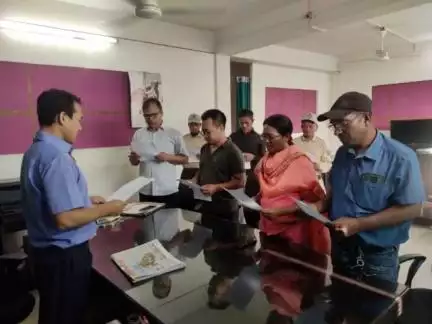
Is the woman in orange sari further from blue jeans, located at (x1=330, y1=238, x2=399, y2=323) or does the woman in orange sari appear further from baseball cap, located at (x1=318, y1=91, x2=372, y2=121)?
baseball cap, located at (x1=318, y1=91, x2=372, y2=121)

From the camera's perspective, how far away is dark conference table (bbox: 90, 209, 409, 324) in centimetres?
107

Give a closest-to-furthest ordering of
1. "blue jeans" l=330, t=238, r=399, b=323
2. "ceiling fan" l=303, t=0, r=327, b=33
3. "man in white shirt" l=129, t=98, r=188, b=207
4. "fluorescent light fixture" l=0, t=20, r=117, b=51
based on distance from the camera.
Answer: "blue jeans" l=330, t=238, r=399, b=323 → "fluorescent light fixture" l=0, t=20, r=117, b=51 → "man in white shirt" l=129, t=98, r=188, b=207 → "ceiling fan" l=303, t=0, r=327, b=33

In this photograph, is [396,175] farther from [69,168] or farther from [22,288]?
[22,288]

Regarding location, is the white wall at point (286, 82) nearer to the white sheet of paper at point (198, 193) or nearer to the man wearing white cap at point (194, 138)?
the man wearing white cap at point (194, 138)

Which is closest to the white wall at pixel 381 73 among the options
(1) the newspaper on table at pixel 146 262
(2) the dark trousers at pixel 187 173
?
(2) the dark trousers at pixel 187 173

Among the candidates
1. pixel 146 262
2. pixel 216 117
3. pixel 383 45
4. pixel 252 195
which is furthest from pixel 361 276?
pixel 383 45

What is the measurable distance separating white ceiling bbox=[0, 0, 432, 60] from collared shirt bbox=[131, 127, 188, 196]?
4.43ft

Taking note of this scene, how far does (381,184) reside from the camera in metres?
1.37

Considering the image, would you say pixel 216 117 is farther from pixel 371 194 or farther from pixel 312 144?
pixel 312 144

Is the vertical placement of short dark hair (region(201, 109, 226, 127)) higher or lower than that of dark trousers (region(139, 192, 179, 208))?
A: higher

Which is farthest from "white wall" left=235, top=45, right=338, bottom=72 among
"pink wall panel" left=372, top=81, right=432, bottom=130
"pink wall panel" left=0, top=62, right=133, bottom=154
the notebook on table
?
the notebook on table

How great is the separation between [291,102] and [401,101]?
2.14 metres

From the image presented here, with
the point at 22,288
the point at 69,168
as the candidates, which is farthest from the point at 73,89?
the point at 69,168

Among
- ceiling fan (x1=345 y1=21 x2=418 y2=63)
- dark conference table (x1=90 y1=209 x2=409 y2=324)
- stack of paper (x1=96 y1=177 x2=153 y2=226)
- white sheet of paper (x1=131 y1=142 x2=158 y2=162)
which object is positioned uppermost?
ceiling fan (x1=345 y1=21 x2=418 y2=63)
